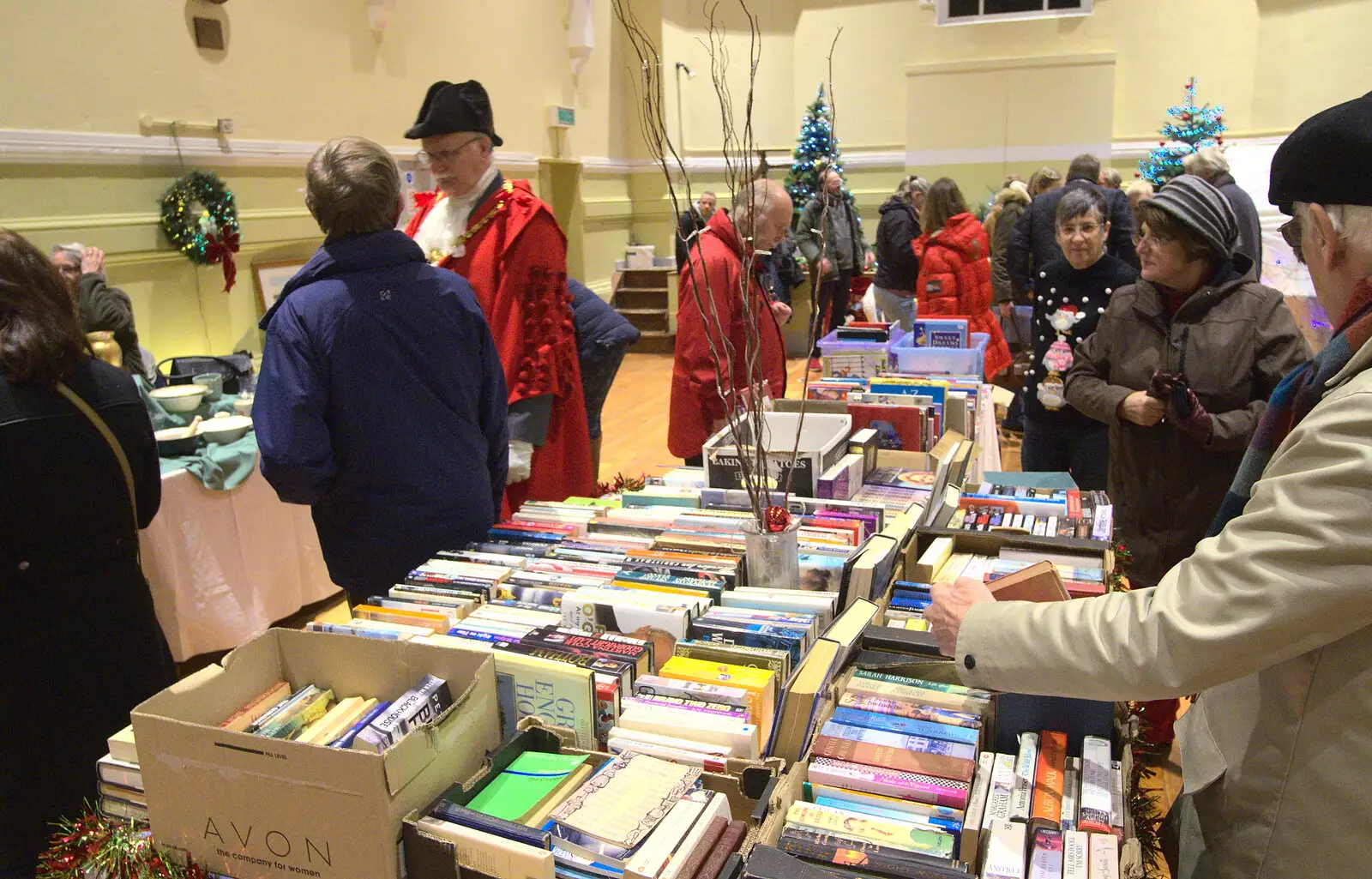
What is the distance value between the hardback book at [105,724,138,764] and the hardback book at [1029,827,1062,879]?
1.21 metres

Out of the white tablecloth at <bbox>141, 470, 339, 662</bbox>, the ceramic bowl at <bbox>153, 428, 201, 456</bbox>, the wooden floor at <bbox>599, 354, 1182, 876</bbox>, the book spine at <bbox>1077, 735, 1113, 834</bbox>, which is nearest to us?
the book spine at <bbox>1077, 735, 1113, 834</bbox>

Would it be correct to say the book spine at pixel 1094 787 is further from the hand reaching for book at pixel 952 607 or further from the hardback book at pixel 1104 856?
the hand reaching for book at pixel 952 607

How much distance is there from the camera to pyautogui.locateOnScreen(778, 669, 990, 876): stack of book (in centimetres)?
116

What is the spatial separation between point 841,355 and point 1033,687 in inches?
96.3

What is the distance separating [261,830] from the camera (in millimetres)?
1189

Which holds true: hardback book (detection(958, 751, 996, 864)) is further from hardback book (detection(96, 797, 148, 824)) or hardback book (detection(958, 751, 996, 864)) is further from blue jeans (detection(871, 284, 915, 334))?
blue jeans (detection(871, 284, 915, 334))

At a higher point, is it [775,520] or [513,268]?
[513,268]

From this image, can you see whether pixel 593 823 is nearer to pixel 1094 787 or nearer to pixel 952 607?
pixel 952 607

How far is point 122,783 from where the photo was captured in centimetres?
136

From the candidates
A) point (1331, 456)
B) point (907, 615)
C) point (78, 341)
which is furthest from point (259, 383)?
point (1331, 456)

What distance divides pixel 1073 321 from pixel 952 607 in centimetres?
254

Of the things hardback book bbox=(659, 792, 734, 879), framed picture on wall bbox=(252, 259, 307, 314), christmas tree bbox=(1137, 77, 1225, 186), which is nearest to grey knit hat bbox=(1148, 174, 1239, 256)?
hardback book bbox=(659, 792, 734, 879)

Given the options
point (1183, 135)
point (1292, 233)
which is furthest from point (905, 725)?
point (1183, 135)

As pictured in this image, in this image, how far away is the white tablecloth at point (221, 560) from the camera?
3297 mm
